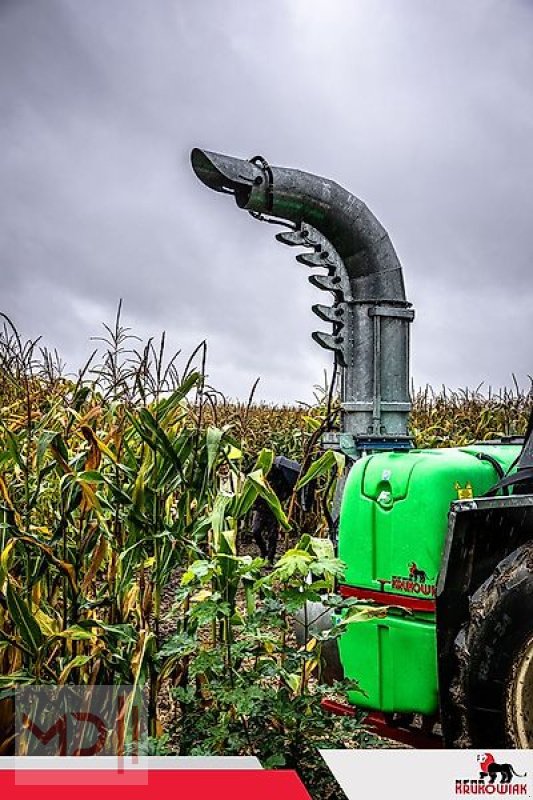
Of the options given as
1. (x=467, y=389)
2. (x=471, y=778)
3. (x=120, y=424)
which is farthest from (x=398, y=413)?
(x=467, y=389)

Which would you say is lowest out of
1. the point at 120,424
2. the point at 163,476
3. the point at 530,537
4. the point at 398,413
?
the point at 530,537

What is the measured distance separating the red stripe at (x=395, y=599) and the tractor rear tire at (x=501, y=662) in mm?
408

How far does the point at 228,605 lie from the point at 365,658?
2.71 feet

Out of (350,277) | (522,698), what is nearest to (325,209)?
(350,277)

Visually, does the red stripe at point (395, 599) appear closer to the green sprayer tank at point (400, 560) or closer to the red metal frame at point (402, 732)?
the green sprayer tank at point (400, 560)

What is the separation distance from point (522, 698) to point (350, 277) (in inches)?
113

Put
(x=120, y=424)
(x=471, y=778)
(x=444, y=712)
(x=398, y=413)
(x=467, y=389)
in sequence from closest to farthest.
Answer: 1. (x=471, y=778)
2. (x=444, y=712)
3. (x=120, y=424)
4. (x=398, y=413)
5. (x=467, y=389)

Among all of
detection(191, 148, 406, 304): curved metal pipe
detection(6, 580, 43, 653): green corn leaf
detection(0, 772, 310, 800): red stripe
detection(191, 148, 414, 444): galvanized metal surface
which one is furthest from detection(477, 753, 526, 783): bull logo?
detection(191, 148, 406, 304): curved metal pipe

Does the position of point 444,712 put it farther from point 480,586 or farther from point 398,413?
point 398,413

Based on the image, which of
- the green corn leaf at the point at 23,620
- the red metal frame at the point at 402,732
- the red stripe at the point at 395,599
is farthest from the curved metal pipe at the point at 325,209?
the green corn leaf at the point at 23,620

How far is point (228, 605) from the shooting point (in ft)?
7.43

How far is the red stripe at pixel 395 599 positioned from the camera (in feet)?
9.08

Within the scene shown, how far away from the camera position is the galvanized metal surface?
4.59m

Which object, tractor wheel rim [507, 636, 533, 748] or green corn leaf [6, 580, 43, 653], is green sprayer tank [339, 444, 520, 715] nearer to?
tractor wheel rim [507, 636, 533, 748]
